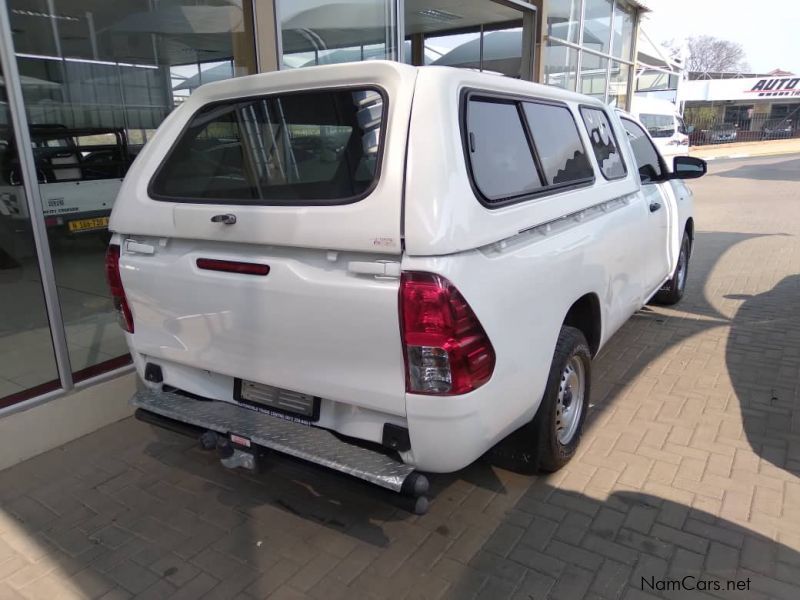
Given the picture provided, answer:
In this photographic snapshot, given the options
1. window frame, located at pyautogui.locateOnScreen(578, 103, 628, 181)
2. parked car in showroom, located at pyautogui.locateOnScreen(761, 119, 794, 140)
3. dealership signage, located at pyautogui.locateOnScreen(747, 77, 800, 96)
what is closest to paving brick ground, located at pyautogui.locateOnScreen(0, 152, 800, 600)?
window frame, located at pyautogui.locateOnScreen(578, 103, 628, 181)

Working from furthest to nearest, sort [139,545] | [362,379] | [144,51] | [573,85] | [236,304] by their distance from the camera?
[573,85], [144,51], [139,545], [236,304], [362,379]

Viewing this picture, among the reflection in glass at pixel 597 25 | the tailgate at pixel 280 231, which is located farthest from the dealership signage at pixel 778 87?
the tailgate at pixel 280 231

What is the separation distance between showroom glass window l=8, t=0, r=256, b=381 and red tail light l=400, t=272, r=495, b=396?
111 inches

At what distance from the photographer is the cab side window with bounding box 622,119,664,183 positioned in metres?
5.13

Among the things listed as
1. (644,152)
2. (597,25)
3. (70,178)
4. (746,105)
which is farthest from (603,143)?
(746,105)

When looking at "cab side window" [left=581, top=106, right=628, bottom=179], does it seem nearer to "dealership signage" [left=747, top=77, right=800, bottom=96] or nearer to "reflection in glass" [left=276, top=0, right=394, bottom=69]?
"reflection in glass" [left=276, top=0, right=394, bottom=69]

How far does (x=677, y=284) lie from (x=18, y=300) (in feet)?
19.6

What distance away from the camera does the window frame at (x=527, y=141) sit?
242 cm

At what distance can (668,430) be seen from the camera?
3828 millimetres

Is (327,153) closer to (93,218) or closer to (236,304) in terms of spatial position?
(236,304)

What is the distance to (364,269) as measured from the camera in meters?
2.23

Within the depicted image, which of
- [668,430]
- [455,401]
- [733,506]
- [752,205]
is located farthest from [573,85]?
[455,401]

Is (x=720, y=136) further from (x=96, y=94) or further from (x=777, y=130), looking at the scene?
(x=96, y=94)

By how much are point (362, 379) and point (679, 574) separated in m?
1.60
